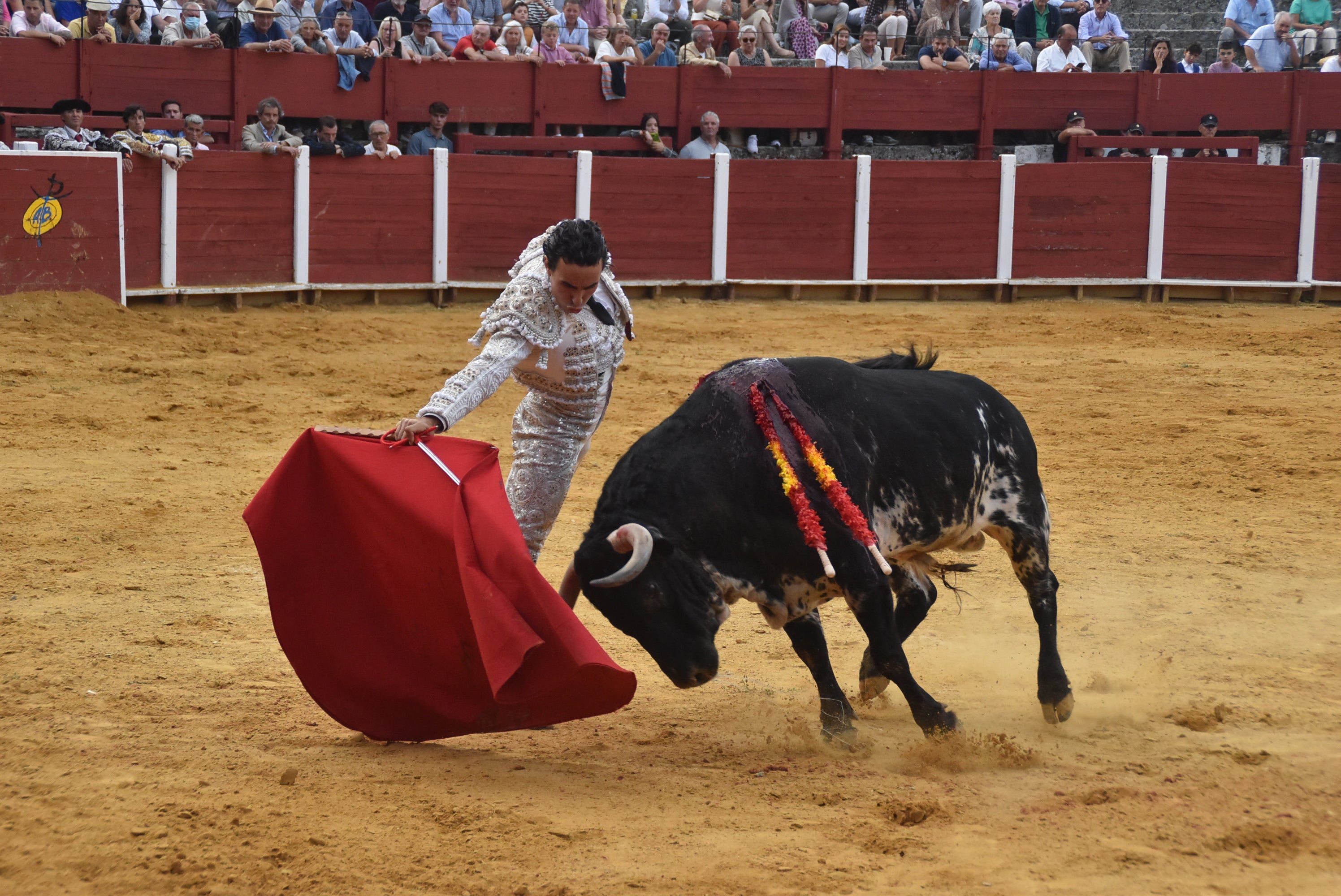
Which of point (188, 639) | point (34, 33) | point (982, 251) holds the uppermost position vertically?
point (34, 33)

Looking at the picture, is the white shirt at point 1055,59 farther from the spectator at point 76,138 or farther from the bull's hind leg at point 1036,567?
the bull's hind leg at point 1036,567

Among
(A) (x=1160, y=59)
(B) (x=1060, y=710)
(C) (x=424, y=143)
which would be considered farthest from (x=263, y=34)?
(B) (x=1060, y=710)

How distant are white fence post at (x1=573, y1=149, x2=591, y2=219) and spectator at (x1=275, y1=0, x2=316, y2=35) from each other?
2.46 metres

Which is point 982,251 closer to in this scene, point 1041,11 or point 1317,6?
point 1041,11

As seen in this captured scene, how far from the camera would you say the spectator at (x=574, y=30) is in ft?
40.0

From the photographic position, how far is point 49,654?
11.6 ft

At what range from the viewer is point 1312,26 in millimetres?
13617

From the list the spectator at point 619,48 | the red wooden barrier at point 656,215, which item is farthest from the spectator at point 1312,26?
the spectator at point 619,48

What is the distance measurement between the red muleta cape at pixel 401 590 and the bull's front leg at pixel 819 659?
57cm

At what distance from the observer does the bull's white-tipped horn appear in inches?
109

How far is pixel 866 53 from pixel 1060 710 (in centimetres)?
1062

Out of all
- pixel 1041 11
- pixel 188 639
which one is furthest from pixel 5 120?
pixel 1041 11

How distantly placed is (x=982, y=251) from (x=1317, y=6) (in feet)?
15.9

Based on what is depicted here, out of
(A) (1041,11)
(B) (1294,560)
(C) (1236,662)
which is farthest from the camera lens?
(A) (1041,11)
